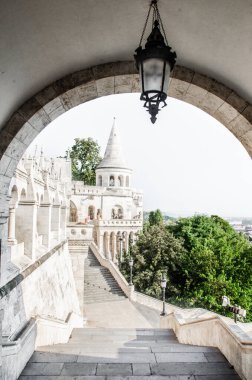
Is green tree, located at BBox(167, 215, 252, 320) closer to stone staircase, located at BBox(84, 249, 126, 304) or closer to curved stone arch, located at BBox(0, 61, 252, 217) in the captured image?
stone staircase, located at BBox(84, 249, 126, 304)

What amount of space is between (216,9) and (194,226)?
32.1 m

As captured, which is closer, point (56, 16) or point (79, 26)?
point (56, 16)

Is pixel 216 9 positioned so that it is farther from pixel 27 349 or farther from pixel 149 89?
pixel 27 349

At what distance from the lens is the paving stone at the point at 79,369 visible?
5.17m

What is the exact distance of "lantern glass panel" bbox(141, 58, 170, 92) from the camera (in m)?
3.16

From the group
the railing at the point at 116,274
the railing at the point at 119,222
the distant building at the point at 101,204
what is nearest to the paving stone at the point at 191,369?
the distant building at the point at 101,204

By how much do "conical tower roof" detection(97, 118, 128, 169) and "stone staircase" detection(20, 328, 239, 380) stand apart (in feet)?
129

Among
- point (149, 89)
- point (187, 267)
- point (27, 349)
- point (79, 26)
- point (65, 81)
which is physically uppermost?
point (79, 26)

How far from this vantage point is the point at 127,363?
5672 mm

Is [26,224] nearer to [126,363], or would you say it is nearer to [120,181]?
[126,363]

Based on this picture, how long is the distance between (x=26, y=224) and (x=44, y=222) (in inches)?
98.7

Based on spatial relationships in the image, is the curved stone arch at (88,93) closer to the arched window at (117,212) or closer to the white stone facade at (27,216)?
the white stone facade at (27,216)

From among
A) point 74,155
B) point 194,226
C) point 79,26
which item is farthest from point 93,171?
point 79,26

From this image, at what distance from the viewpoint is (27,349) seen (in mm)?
5770
